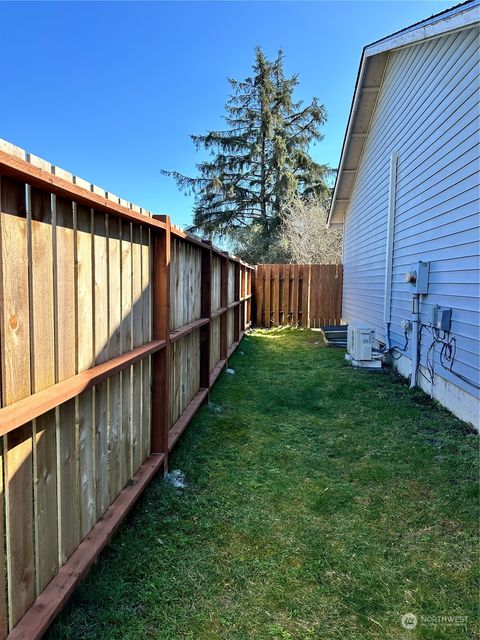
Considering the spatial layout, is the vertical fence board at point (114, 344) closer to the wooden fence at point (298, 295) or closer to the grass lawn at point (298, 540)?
the grass lawn at point (298, 540)

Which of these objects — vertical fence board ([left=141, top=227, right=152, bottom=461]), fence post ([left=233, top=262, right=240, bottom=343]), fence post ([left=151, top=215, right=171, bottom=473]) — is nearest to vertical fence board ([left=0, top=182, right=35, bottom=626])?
vertical fence board ([left=141, top=227, right=152, bottom=461])

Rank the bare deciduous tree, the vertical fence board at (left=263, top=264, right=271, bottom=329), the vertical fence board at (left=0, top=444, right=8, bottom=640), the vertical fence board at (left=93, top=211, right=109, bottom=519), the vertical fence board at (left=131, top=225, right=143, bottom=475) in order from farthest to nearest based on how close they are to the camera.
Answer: the bare deciduous tree, the vertical fence board at (left=263, top=264, right=271, bottom=329), the vertical fence board at (left=131, top=225, right=143, bottom=475), the vertical fence board at (left=93, top=211, right=109, bottom=519), the vertical fence board at (left=0, top=444, right=8, bottom=640)

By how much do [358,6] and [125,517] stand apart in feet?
27.4

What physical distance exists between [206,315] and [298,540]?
2553mm

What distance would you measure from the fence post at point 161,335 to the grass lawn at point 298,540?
1.04ft

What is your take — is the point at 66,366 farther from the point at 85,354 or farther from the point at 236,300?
the point at 236,300

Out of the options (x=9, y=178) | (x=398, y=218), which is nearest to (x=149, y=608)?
(x=9, y=178)

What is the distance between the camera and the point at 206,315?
4234mm

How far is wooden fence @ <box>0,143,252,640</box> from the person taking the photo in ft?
3.94

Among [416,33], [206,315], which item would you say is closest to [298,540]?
[206,315]

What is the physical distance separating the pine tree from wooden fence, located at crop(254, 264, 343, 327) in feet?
27.4

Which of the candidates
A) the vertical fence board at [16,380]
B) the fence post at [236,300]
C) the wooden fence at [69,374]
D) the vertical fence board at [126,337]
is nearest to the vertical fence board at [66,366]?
the wooden fence at [69,374]

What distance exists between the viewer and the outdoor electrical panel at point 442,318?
3995 mm

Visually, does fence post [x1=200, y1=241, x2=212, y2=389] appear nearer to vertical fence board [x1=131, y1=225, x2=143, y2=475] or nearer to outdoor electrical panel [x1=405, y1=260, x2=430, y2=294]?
vertical fence board [x1=131, y1=225, x2=143, y2=475]
